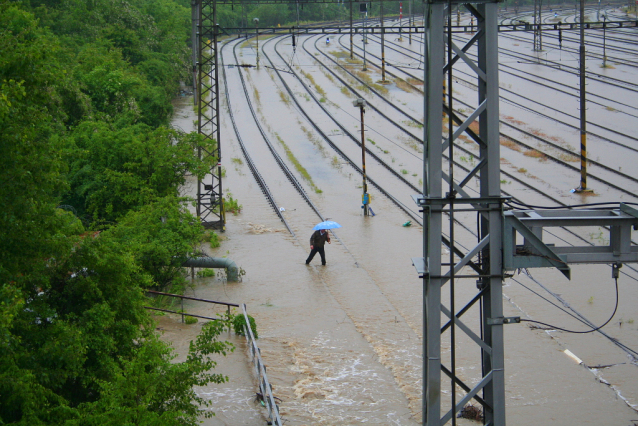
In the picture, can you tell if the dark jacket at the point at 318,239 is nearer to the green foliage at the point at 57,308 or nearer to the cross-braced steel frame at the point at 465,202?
the green foliage at the point at 57,308

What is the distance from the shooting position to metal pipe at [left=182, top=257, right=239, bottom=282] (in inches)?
811

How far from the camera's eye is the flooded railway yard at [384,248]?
44.4ft

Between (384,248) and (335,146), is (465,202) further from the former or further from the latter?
(335,146)

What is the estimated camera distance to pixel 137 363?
9500mm

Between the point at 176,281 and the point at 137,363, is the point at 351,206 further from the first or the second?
the point at 137,363

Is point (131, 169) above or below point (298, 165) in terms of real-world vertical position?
above

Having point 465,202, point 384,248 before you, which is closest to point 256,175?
point 384,248

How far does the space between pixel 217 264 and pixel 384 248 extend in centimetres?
604

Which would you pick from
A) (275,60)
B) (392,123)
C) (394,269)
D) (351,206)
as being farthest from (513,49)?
(394,269)

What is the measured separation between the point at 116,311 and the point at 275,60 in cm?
5714

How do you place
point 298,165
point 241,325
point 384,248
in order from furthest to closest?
point 298,165, point 384,248, point 241,325

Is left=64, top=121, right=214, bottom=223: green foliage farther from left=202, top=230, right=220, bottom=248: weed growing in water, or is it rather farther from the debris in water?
the debris in water

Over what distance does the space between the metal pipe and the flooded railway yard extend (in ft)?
1.28

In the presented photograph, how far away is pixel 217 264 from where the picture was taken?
20891mm
